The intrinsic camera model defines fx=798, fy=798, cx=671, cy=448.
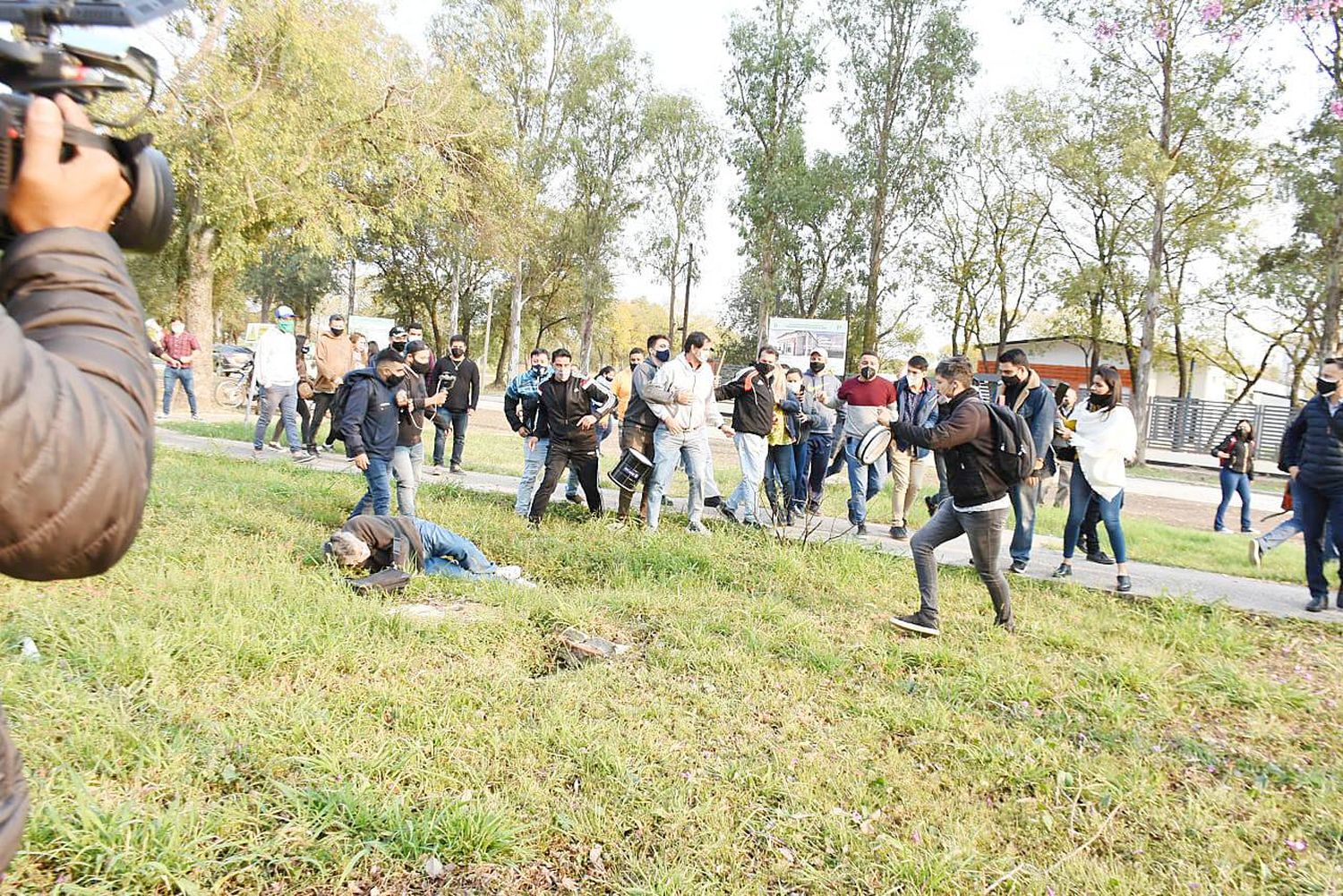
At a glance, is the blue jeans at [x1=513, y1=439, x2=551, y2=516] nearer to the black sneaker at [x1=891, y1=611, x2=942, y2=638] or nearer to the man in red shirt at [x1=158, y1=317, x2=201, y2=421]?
the black sneaker at [x1=891, y1=611, x2=942, y2=638]

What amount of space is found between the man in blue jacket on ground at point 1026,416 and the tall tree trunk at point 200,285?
1725cm

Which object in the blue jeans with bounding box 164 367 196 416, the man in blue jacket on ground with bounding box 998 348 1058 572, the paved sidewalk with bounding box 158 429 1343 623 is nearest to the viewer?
the paved sidewalk with bounding box 158 429 1343 623

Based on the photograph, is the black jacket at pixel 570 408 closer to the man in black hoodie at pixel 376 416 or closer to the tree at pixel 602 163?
the man in black hoodie at pixel 376 416

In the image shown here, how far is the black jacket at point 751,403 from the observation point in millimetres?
9031

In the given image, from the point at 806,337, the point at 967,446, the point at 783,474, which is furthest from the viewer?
the point at 806,337

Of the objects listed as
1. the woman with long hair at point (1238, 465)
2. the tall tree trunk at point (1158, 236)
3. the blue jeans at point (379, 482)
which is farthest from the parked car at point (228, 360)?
the tall tree trunk at point (1158, 236)

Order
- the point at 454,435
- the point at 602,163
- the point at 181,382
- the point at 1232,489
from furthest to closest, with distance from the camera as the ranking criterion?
1. the point at 602,163
2. the point at 181,382
3. the point at 454,435
4. the point at 1232,489

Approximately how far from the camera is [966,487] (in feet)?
18.7

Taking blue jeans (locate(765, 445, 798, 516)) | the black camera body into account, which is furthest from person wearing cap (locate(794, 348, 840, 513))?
the black camera body

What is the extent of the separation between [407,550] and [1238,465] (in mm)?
11232

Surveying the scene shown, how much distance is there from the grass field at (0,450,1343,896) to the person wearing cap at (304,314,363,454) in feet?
17.9

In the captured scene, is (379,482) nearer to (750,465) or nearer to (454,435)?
(750,465)

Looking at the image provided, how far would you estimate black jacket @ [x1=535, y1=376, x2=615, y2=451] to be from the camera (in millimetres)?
8344

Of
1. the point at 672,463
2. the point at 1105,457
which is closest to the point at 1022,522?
the point at 1105,457
